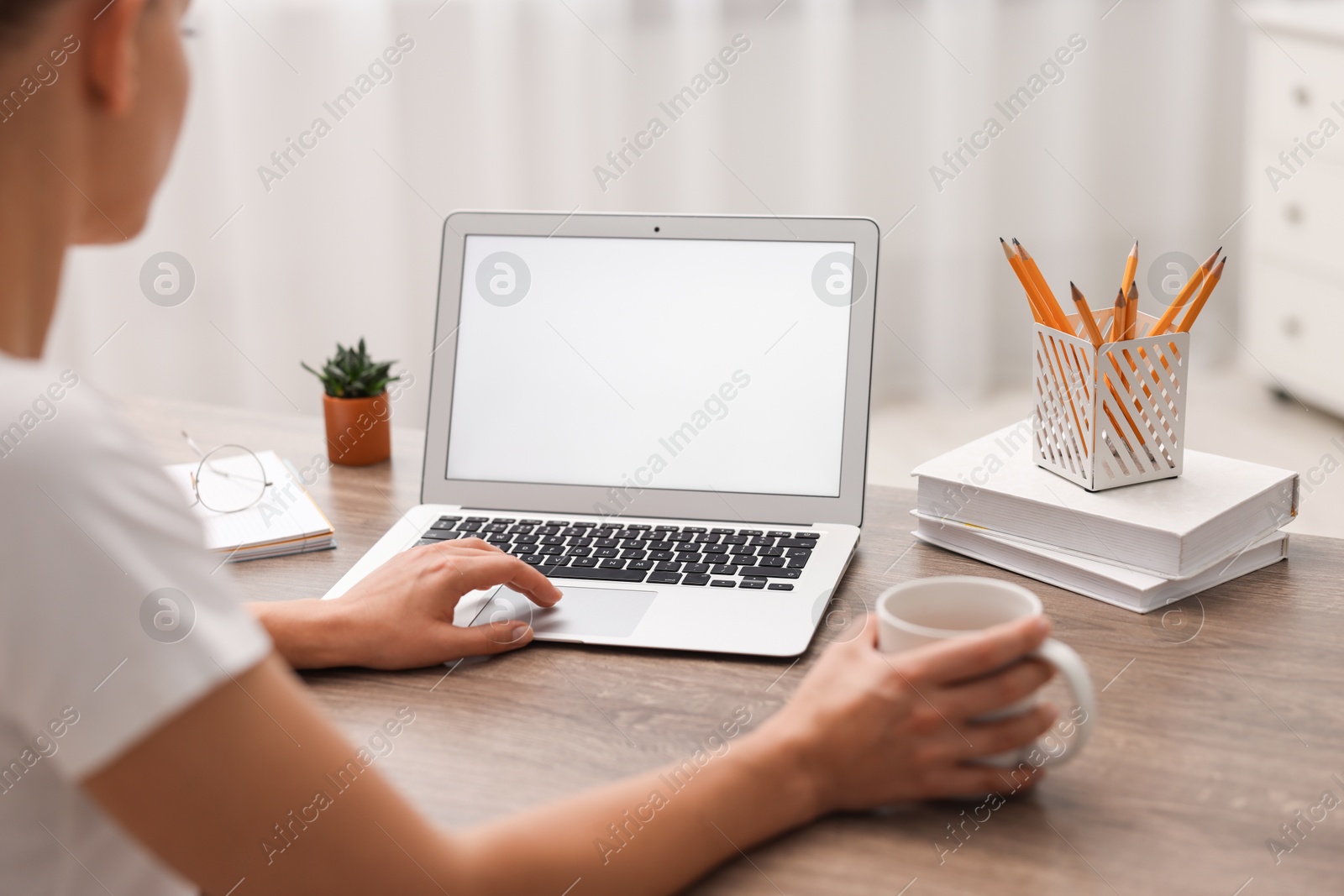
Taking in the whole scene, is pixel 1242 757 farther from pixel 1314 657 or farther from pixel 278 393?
pixel 278 393

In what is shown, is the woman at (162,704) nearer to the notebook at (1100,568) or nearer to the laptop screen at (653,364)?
the notebook at (1100,568)

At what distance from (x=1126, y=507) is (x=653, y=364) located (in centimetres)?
45

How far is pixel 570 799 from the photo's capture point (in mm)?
690

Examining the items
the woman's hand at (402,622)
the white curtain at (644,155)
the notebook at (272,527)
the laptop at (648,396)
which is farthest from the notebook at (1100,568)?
the white curtain at (644,155)

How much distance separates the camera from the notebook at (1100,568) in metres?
0.94

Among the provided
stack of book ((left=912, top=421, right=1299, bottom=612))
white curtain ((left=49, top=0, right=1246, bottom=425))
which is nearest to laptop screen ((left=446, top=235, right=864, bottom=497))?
stack of book ((left=912, top=421, right=1299, bottom=612))

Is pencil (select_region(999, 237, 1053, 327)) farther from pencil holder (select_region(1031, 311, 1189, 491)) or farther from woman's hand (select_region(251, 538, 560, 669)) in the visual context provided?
woman's hand (select_region(251, 538, 560, 669))

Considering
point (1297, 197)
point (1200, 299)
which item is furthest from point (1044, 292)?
point (1297, 197)

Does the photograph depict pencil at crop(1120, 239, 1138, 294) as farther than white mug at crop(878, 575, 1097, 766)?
Yes

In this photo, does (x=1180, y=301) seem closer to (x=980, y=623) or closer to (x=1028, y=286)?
(x=1028, y=286)

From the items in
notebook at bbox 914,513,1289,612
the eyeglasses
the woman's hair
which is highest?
the woman's hair

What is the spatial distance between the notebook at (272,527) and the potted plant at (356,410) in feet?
0.31

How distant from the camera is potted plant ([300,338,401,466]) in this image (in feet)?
4.37

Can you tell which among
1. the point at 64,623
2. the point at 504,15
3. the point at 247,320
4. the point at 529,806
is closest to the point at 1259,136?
the point at 504,15
